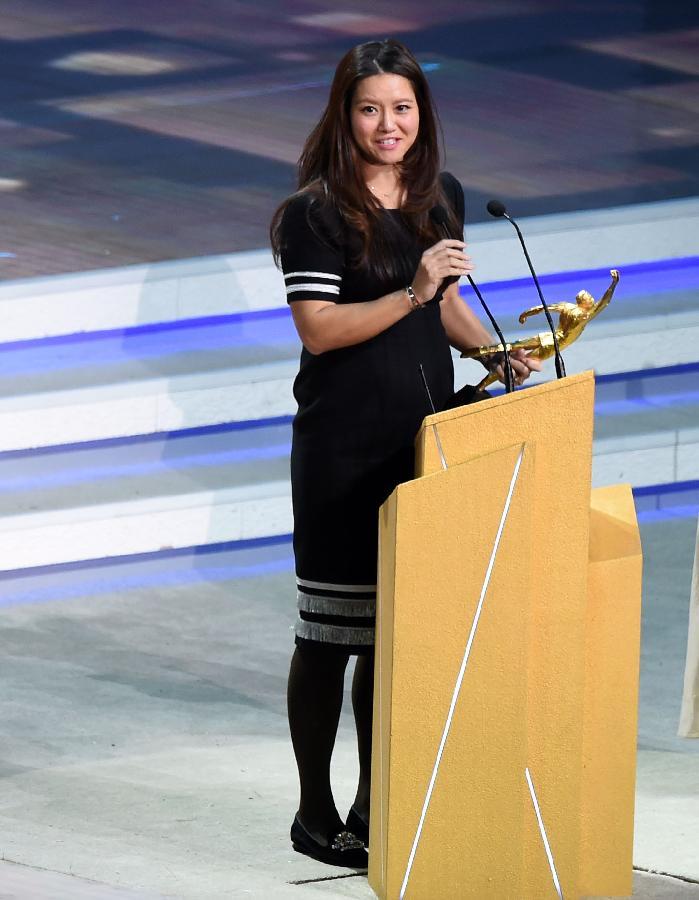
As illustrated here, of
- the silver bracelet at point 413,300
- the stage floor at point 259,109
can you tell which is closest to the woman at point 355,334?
the silver bracelet at point 413,300

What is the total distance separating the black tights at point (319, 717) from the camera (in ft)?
8.21

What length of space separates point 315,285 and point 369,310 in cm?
9

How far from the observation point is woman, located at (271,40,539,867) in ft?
7.77

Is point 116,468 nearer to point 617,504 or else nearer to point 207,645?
point 207,645

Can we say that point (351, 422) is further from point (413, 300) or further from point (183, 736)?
point (183, 736)

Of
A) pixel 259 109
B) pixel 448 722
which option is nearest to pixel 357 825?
pixel 448 722

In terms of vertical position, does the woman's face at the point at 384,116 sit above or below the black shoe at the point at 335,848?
above

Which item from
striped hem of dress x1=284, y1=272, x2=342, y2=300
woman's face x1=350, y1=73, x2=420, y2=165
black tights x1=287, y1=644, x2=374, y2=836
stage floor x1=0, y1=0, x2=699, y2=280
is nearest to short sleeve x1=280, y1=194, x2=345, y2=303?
striped hem of dress x1=284, y1=272, x2=342, y2=300

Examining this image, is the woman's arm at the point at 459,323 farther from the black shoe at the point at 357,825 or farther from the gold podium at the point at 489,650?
the black shoe at the point at 357,825

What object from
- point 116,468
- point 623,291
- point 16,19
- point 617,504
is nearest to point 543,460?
point 617,504

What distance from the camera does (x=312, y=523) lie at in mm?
2449

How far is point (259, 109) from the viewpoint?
688 centimetres

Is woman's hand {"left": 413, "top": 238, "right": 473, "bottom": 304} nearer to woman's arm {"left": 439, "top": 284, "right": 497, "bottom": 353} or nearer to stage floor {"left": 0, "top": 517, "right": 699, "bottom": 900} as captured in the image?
woman's arm {"left": 439, "top": 284, "right": 497, "bottom": 353}

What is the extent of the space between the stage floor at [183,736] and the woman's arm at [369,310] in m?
0.71
